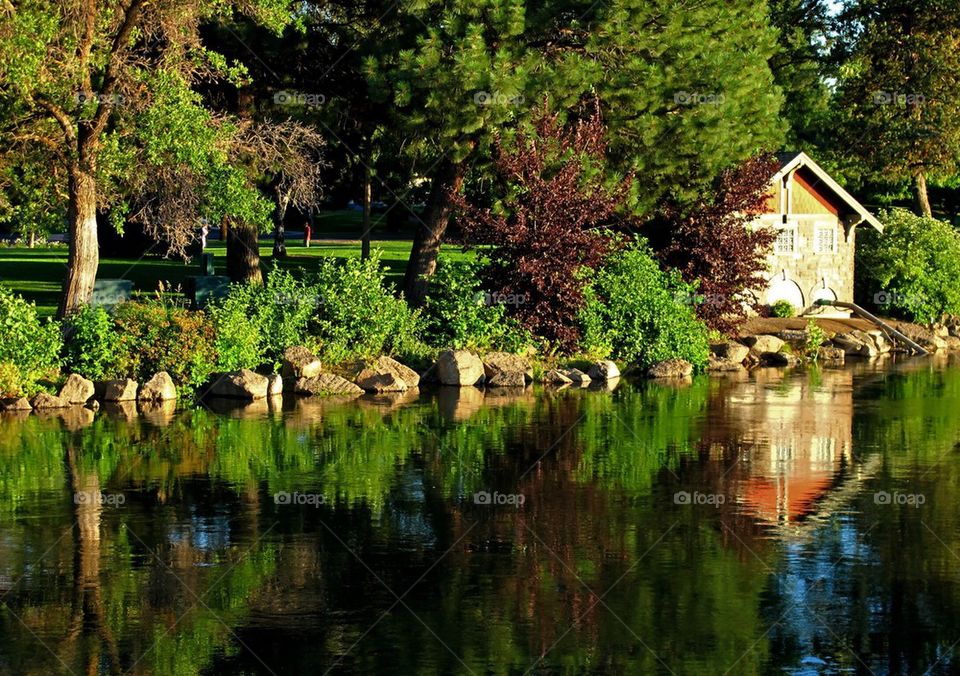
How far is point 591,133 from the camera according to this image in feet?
124

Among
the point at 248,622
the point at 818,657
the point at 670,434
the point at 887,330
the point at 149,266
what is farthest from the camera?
the point at 149,266

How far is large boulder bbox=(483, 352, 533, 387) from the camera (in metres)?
33.6

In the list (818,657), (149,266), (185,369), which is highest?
(149,266)

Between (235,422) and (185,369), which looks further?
(185,369)

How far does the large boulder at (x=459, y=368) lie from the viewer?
33250 millimetres

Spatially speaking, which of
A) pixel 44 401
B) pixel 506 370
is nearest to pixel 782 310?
pixel 506 370

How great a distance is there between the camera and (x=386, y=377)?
3197 centimetres

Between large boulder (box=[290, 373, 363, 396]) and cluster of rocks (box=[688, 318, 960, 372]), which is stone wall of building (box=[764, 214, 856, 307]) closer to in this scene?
cluster of rocks (box=[688, 318, 960, 372])

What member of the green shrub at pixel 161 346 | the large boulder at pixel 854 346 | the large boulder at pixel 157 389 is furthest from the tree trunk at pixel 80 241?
the large boulder at pixel 854 346

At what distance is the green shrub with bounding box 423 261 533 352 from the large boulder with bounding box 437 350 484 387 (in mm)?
1959

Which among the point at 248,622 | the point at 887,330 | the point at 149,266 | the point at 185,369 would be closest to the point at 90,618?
the point at 248,622

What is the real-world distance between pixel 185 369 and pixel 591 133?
1289 centimetres

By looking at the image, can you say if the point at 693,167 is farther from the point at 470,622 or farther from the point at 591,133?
the point at 470,622

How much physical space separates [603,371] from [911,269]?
19.5 meters
